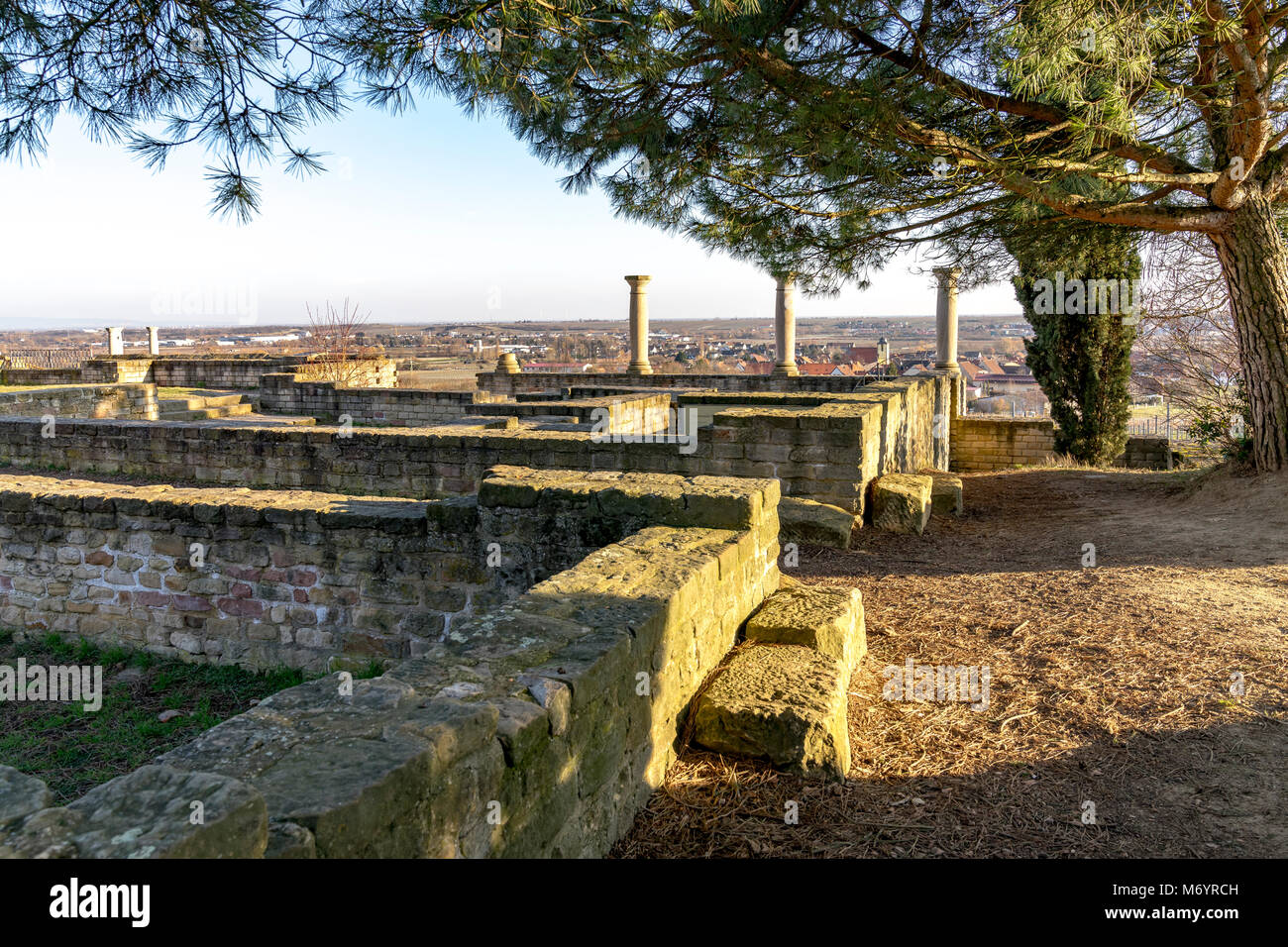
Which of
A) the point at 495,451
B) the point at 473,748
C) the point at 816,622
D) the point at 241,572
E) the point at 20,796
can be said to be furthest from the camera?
the point at 495,451

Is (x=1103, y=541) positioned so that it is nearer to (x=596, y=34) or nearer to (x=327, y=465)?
(x=596, y=34)

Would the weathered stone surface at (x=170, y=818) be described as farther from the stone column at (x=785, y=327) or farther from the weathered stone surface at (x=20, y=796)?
the stone column at (x=785, y=327)

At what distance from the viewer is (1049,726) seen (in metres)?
3.64

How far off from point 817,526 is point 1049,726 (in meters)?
3.39

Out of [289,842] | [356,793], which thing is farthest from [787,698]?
[289,842]

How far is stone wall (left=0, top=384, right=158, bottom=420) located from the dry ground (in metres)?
14.5

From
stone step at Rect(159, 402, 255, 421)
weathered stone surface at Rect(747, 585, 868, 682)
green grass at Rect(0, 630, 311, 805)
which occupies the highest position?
stone step at Rect(159, 402, 255, 421)

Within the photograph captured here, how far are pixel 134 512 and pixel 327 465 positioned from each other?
13.7ft

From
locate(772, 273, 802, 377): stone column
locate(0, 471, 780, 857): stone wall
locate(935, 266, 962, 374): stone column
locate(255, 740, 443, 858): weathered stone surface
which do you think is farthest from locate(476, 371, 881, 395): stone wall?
locate(255, 740, 443, 858): weathered stone surface

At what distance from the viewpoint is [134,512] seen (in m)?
5.77

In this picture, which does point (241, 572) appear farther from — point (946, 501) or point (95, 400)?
point (95, 400)

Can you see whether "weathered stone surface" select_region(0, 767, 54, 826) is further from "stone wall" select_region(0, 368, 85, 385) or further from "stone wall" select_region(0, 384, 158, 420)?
"stone wall" select_region(0, 368, 85, 385)

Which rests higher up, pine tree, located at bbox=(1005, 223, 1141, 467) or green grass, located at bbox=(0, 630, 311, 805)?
pine tree, located at bbox=(1005, 223, 1141, 467)

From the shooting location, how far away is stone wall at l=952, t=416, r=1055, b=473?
1523 centimetres
